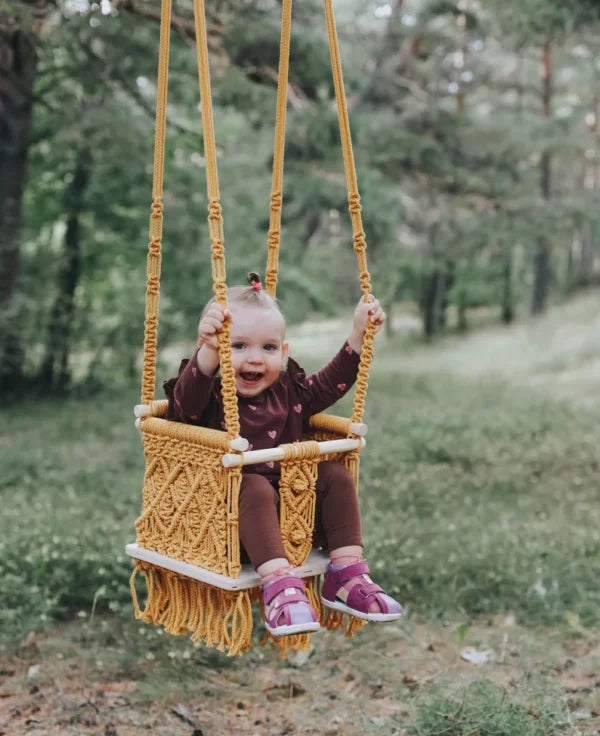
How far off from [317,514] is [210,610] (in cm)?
49

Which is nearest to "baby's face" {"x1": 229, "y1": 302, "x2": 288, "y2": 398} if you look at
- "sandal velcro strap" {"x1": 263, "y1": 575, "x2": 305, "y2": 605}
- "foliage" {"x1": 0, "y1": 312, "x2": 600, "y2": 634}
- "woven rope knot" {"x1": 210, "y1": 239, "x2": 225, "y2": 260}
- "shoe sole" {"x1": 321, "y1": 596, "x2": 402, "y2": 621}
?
"woven rope knot" {"x1": 210, "y1": 239, "x2": 225, "y2": 260}

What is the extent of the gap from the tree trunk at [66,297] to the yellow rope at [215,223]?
28.7 feet

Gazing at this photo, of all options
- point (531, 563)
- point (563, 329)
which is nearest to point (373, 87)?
point (563, 329)

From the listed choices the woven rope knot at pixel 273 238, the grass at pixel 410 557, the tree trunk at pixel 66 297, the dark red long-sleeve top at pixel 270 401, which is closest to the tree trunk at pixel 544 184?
the tree trunk at pixel 66 297

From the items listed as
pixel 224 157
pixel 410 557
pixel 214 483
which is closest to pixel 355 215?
pixel 214 483

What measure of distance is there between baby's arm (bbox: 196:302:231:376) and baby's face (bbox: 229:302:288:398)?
12cm

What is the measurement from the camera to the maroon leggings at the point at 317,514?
9.32 feet

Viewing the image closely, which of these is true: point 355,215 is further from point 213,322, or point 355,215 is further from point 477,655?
point 477,655

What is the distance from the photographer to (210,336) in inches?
111

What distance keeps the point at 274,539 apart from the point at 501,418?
691 cm

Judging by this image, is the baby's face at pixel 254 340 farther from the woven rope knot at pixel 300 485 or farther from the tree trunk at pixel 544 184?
the tree trunk at pixel 544 184

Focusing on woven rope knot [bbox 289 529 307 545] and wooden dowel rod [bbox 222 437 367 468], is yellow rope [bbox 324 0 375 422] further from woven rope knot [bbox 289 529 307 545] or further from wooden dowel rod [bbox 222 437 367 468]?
woven rope knot [bbox 289 529 307 545]

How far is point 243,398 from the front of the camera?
3.16 m

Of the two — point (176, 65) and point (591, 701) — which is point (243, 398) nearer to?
point (591, 701)
